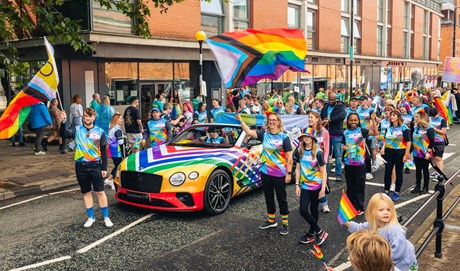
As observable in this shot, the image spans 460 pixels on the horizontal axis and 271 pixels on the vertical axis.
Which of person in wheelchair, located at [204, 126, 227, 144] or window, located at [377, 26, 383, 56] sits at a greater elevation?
window, located at [377, 26, 383, 56]

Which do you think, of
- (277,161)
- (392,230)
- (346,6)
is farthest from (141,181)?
(346,6)

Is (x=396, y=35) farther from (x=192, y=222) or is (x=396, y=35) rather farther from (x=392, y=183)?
(x=192, y=222)

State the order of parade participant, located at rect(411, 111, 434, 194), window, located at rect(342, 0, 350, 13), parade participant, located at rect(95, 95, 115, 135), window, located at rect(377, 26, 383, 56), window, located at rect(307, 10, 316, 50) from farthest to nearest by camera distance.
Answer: window, located at rect(377, 26, 383, 56), window, located at rect(342, 0, 350, 13), window, located at rect(307, 10, 316, 50), parade participant, located at rect(95, 95, 115, 135), parade participant, located at rect(411, 111, 434, 194)

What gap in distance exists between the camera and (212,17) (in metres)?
21.5

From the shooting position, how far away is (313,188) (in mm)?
6227

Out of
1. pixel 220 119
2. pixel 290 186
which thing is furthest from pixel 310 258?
pixel 220 119

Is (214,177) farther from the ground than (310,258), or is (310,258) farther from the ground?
(214,177)

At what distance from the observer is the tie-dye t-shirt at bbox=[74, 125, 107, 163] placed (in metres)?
6.86

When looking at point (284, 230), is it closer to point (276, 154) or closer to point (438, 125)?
point (276, 154)

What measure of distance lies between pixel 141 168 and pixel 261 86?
61.0 ft

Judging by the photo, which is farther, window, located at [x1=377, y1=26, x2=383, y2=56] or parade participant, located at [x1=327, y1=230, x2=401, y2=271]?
window, located at [x1=377, y1=26, x2=383, y2=56]

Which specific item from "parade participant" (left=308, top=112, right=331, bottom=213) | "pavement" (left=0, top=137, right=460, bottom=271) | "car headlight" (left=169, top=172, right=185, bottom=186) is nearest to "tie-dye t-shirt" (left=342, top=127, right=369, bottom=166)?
"parade participant" (left=308, top=112, right=331, bottom=213)

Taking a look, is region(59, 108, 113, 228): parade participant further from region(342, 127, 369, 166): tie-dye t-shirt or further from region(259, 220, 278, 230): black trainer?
region(342, 127, 369, 166): tie-dye t-shirt

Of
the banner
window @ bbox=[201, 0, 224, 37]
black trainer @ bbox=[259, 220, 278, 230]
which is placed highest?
window @ bbox=[201, 0, 224, 37]
